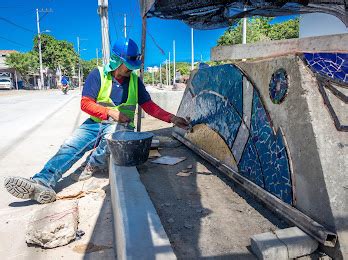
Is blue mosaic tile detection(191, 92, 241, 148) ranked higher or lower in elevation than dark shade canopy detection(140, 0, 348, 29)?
lower

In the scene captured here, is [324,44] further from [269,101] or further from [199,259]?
[199,259]

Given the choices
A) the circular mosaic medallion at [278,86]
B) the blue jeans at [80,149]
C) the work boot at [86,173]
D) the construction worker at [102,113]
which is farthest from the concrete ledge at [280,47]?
the work boot at [86,173]

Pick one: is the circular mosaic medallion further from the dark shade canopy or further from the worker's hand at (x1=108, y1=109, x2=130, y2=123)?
the dark shade canopy

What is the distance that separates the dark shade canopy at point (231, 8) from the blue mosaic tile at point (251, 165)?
7.20 ft

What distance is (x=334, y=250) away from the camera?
214 cm

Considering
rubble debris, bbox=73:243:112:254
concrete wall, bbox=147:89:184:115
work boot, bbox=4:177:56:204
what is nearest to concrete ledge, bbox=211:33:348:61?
rubble debris, bbox=73:243:112:254

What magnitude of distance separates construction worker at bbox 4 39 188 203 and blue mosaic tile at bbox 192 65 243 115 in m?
0.71

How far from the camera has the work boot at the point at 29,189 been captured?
342 centimetres

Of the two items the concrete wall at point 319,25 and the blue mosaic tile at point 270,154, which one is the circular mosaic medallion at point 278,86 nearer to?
the blue mosaic tile at point 270,154

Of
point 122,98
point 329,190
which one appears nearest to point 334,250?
point 329,190

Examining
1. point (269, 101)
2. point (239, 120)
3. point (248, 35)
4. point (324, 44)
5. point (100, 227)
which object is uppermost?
point (248, 35)

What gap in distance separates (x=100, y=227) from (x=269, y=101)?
213 centimetres

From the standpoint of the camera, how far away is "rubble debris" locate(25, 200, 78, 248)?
2.82 metres

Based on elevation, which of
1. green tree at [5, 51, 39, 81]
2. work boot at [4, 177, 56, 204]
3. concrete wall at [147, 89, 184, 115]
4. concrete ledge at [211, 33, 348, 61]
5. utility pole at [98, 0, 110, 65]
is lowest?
work boot at [4, 177, 56, 204]
